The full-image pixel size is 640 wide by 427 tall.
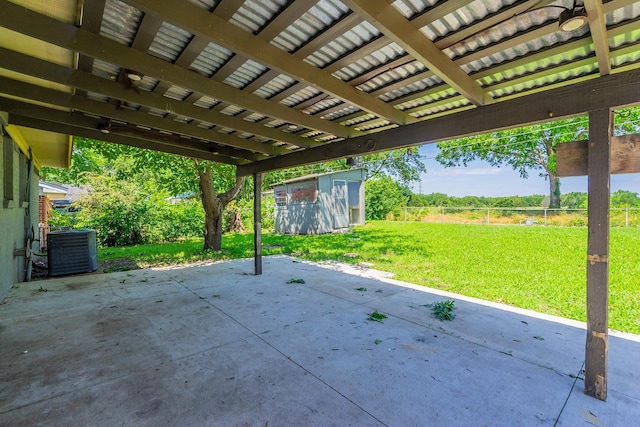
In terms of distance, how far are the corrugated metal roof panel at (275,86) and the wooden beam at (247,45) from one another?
43 cm

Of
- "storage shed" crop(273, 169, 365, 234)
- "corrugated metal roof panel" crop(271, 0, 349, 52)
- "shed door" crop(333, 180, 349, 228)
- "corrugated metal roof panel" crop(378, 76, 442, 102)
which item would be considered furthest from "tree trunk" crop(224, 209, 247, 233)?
"corrugated metal roof panel" crop(271, 0, 349, 52)

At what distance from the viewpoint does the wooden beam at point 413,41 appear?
1613 mm

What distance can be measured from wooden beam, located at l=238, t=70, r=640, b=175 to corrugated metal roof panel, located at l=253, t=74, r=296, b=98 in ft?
4.48

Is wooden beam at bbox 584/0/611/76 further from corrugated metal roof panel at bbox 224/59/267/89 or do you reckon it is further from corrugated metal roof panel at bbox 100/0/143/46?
corrugated metal roof panel at bbox 100/0/143/46

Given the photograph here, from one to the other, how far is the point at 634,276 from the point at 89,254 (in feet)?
34.9

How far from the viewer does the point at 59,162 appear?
28.0 feet

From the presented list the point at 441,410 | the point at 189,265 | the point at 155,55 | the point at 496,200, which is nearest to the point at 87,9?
the point at 155,55

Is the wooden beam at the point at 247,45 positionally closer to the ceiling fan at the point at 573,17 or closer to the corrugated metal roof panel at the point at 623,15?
the ceiling fan at the point at 573,17

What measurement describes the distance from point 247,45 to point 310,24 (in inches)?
17.5

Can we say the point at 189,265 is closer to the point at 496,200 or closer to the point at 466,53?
the point at 466,53

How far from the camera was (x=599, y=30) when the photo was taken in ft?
5.43

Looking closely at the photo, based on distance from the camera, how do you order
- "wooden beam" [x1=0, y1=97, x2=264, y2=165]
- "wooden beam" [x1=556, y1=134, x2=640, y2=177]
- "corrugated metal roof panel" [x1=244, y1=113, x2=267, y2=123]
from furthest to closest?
"corrugated metal roof panel" [x1=244, y1=113, x2=267, y2=123] < "wooden beam" [x1=0, y1=97, x2=264, y2=165] < "wooden beam" [x1=556, y1=134, x2=640, y2=177]

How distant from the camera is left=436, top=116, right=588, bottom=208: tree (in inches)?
662

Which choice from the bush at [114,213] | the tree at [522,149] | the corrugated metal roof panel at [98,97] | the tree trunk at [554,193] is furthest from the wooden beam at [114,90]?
the tree trunk at [554,193]
